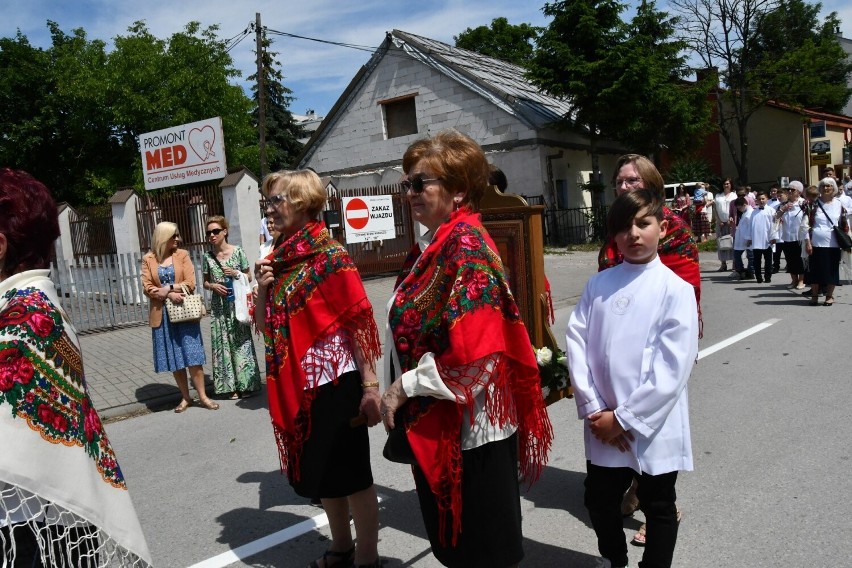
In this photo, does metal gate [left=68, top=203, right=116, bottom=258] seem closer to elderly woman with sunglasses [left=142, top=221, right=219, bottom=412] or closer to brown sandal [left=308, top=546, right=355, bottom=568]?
elderly woman with sunglasses [left=142, top=221, right=219, bottom=412]

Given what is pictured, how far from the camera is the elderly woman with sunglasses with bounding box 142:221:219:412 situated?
6816 millimetres

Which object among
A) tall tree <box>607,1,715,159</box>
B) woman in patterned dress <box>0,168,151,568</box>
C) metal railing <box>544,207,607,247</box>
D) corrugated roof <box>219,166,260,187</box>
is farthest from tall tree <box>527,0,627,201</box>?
woman in patterned dress <box>0,168,151,568</box>

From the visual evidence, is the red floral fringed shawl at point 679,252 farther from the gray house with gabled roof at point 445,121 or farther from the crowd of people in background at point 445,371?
the gray house with gabled roof at point 445,121

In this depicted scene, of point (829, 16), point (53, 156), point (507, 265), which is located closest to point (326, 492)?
point (507, 265)

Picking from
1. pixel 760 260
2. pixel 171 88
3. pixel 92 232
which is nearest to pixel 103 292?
pixel 92 232

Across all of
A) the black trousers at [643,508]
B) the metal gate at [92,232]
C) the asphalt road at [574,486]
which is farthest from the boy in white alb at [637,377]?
the metal gate at [92,232]

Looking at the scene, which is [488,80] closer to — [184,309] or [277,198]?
[184,309]

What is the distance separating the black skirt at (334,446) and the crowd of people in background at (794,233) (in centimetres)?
945

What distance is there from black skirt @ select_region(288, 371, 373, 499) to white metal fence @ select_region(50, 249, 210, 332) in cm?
984

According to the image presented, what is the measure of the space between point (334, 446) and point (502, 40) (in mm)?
49585

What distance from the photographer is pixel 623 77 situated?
70.4ft

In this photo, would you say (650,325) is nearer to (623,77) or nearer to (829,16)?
(623,77)

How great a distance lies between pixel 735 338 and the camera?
8.45 m

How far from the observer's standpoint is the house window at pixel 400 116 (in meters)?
26.0
